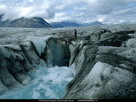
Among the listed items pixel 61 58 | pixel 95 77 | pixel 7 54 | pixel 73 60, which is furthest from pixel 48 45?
pixel 95 77

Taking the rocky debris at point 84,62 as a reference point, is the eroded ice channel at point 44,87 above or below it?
below

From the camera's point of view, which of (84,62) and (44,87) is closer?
(84,62)

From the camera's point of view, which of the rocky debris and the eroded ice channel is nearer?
the rocky debris

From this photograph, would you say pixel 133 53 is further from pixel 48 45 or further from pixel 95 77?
pixel 48 45

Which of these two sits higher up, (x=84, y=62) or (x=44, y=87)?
(x=84, y=62)

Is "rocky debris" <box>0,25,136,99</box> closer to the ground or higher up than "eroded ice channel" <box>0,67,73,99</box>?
higher up
